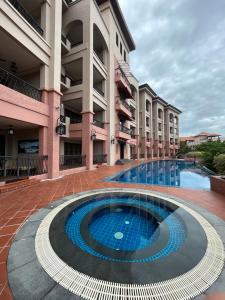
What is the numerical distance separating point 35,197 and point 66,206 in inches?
62.9

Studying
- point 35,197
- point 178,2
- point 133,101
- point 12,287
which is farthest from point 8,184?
point 133,101

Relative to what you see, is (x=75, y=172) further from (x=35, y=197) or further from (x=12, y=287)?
(x=12, y=287)

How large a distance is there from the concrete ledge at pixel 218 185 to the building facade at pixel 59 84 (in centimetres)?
799

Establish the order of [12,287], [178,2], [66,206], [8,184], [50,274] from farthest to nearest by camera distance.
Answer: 1. [178,2]
2. [8,184]
3. [66,206]
4. [50,274]
5. [12,287]

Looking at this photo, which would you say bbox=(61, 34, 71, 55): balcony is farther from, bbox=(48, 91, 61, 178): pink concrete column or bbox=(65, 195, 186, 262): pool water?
bbox=(65, 195, 186, 262): pool water

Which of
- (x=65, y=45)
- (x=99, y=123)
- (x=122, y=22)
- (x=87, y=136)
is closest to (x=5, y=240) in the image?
(x=87, y=136)

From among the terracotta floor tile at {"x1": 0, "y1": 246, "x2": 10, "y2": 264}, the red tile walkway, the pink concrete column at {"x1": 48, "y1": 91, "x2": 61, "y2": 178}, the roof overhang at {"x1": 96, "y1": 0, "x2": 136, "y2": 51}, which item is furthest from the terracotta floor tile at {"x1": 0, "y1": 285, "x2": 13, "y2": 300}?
the roof overhang at {"x1": 96, "y1": 0, "x2": 136, "y2": 51}

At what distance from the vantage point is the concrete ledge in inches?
217

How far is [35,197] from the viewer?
205 inches

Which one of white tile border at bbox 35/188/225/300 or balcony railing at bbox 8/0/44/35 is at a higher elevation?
balcony railing at bbox 8/0/44/35

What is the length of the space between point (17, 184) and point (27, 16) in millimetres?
8830

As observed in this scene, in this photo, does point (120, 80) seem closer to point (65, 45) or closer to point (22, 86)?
point (65, 45)

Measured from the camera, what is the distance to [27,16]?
776 cm

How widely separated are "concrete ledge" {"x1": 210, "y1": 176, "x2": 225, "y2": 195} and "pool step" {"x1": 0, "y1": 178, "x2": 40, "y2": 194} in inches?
325
